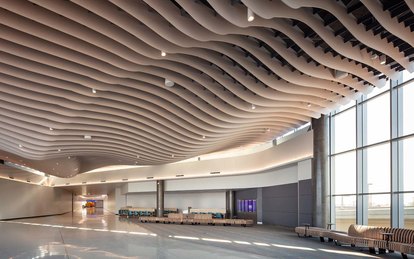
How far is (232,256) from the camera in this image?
10.2 metres

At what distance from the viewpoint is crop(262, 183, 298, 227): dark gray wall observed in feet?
69.3

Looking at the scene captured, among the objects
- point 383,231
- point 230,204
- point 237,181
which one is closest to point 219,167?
point 237,181

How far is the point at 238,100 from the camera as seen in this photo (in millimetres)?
12398

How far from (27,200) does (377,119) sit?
32.4 meters

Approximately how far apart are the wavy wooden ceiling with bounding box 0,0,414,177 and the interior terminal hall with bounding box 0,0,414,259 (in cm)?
4

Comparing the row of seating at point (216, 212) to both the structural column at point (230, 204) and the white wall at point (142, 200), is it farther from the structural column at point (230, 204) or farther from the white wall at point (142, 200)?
the white wall at point (142, 200)

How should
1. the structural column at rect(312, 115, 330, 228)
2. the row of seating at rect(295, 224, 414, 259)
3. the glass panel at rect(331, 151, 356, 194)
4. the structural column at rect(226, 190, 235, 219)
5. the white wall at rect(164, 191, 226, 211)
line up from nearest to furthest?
1. the row of seating at rect(295, 224, 414, 259)
2. the glass panel at rect(331, 151, 356, 194)
3. the structural column at rect(312, 115, 330, 228)
4. the structural column at rect(226, 190, 235, 219)
5. the white wall at rect(164, 191, 226, 211)

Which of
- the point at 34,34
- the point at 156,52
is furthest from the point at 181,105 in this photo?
the point at 34,34

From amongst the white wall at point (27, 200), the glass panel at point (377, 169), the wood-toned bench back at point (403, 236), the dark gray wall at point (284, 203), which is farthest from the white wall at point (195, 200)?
the wood-toned bench back at point (403, 236)

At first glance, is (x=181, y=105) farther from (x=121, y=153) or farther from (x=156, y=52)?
(x=121, y=153)

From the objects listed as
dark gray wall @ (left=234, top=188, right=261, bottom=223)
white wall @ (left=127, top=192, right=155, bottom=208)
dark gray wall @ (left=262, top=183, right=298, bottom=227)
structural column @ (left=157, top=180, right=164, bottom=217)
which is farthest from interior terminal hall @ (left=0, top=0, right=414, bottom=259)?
white wall @ (left=127, top=192, right=155, bottom=208)

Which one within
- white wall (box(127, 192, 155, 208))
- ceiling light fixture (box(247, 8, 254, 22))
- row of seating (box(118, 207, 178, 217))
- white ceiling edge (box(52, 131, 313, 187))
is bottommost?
row of seating (box(118, 207, 178, 217))

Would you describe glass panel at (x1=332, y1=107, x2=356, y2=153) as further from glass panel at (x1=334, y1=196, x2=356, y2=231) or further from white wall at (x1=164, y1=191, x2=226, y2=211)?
white wall at (x1=164, y1=191, x2=226, y2=211)

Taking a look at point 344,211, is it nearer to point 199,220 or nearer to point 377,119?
point 377,119
